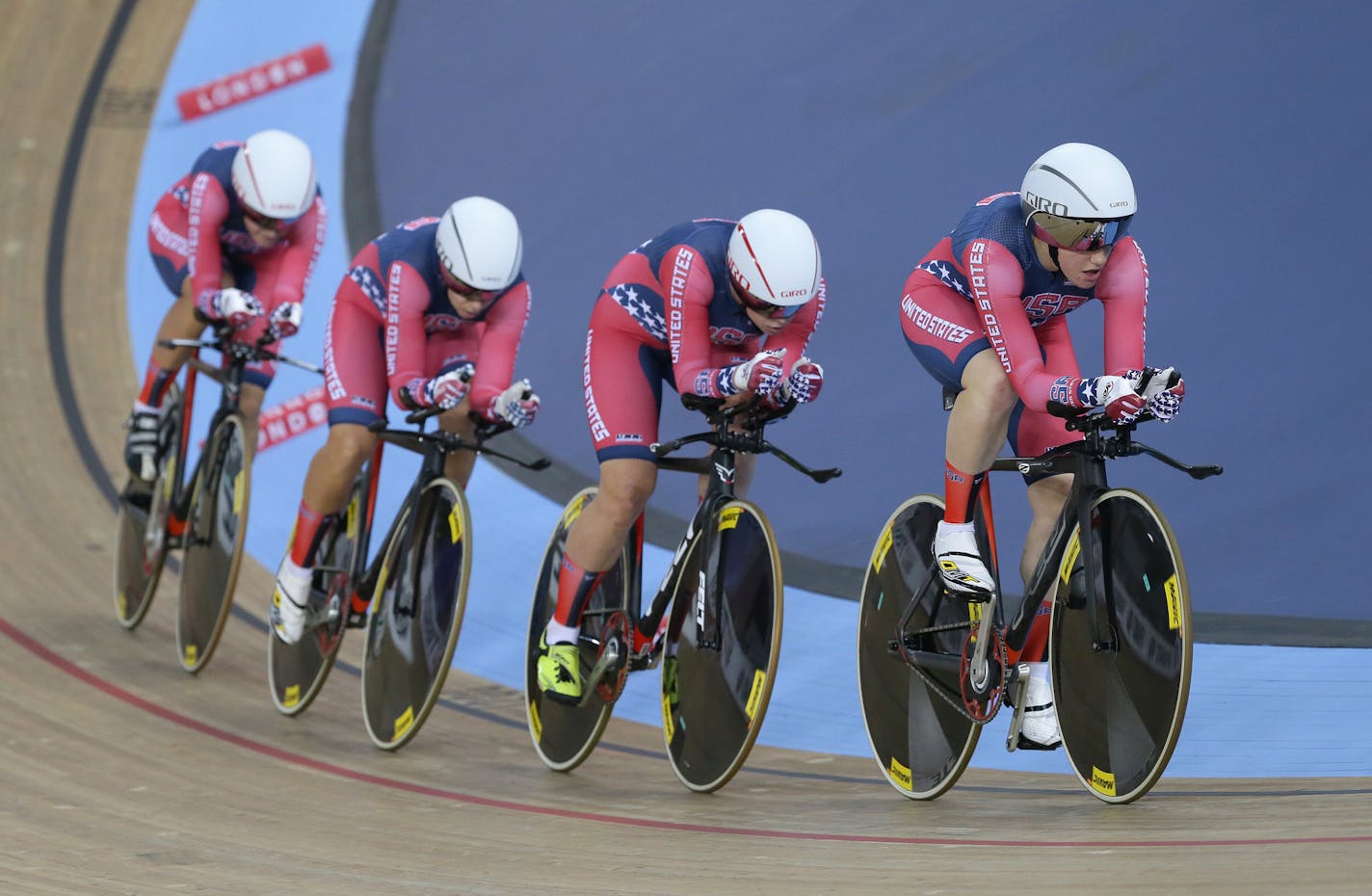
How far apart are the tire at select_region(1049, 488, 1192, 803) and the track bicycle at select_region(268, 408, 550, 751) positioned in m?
1.43

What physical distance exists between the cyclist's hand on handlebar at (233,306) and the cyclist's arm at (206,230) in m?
0.11

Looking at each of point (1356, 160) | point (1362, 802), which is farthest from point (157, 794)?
point (1356, 160)

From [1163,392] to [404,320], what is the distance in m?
2.09

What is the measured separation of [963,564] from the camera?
3572 millimetres

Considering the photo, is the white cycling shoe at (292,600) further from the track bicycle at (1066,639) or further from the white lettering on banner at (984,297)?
the white lettering on banner at (984,297)

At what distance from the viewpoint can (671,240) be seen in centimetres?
403

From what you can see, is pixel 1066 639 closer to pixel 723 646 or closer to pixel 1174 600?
pixel 1174 600

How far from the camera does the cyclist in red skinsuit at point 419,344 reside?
4266 mm

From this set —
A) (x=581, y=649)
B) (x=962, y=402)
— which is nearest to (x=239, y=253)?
(x=581, y=649)

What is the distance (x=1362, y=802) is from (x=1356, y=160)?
12.0 ft

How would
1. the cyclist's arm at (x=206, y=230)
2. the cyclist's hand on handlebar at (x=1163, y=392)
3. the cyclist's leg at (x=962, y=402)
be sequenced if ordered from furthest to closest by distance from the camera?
the cyclist's arm at (x=206, y=230), the cyclist's leg at (x=962, y=402), the cyclist's hand on handlebar at (x=1163, y=392)

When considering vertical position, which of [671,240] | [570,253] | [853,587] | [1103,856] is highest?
[671,240]

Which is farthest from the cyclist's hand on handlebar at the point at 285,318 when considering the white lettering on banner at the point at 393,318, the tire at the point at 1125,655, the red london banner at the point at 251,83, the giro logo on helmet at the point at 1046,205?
the red london banner at the point at 251,83

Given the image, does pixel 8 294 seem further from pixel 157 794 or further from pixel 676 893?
pixel 676 893
